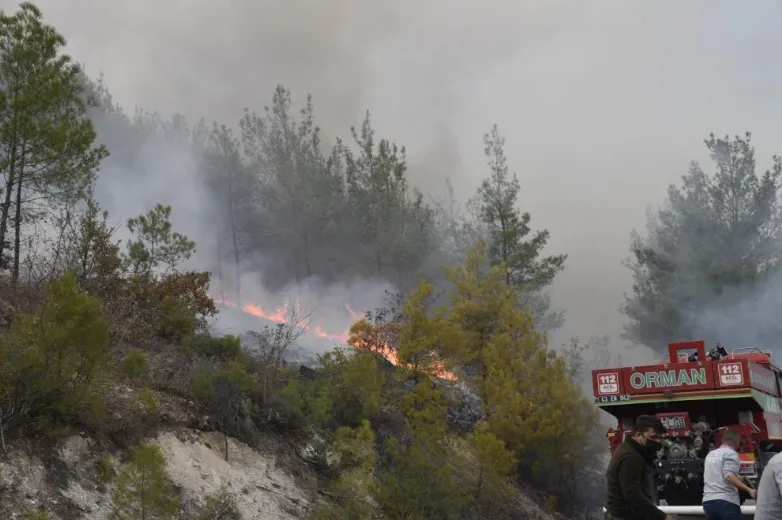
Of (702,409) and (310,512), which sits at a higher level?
(702,409)

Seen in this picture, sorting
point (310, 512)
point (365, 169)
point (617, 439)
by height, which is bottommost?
point (310, 512)

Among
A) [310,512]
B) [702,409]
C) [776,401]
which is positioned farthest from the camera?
[776,401]

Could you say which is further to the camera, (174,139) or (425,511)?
(174,139)

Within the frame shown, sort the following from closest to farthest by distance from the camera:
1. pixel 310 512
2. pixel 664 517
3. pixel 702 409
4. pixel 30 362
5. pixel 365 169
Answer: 1. pixel 664 517
2. pixel 30 362
3. pixel 310 512
4. pixel 702 409
5. pixel 365 169

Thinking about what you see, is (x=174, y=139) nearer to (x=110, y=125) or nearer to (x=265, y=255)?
(x=110, y=125)

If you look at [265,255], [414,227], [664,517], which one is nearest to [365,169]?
[414,227]

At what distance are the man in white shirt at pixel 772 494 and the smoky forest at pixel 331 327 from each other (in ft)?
19.2

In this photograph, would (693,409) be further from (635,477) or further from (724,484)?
(635,477)

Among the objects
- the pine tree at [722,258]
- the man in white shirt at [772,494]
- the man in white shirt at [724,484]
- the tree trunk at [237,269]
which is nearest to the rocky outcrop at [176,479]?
the man in white shirt at [724,484]

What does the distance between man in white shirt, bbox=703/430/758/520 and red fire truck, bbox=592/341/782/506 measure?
3.55m

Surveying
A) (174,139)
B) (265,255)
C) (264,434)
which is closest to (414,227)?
(265,255)

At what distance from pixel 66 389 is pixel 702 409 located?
9.73 m

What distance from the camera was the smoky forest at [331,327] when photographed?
9039 millimetres

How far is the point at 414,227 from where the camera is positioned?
145 ft
